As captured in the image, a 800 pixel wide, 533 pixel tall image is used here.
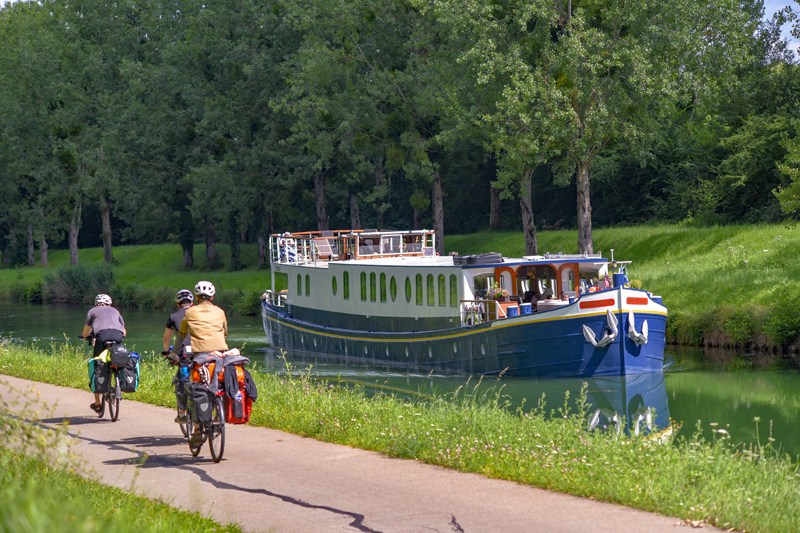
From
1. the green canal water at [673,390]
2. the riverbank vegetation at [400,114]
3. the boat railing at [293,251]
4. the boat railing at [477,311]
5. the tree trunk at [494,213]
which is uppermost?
the riverbank vegetation at [400,114]

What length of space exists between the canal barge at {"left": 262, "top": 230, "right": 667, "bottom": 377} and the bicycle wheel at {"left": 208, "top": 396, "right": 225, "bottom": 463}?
12.8 meters

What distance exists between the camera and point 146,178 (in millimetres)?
58188

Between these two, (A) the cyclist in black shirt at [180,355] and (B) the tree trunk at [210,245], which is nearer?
(A) the cyclist in black shirt at [180,355]

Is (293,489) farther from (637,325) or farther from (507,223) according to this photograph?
(507,223)

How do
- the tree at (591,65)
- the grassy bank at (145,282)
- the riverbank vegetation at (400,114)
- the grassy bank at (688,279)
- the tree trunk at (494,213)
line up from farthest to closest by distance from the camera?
the tree trunk at (494,213) → the grassy bank at (145,282) → the riverbank vegetation at (400,114) → the tree at (591,65) → the grassy bank at (688,279)

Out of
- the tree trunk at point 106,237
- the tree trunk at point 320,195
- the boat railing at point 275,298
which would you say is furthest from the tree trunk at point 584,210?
the tree trunk at point 106,237

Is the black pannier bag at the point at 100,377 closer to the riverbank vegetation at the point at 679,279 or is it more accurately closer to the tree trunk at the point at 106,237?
the riverbank vegetation at the point at 679,279

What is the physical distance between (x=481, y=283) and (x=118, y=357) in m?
13.3

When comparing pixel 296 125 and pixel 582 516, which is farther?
pixel 296 125

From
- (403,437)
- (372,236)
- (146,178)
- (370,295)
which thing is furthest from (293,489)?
(146,178)

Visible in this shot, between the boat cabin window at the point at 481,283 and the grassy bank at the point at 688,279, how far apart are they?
274 inches

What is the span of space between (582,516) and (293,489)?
2.91 m

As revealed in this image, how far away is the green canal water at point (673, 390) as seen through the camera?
16.7m

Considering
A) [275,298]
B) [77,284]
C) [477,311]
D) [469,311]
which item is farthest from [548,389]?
[77,284]
